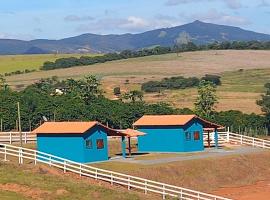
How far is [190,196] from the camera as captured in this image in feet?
146

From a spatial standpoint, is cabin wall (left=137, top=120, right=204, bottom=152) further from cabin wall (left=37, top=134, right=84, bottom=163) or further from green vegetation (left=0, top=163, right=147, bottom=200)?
green vegetation (left=0, top=163, right=147, bottom=200)

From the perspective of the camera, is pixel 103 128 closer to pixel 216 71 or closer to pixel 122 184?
pixel 122 184

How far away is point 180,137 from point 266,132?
26487 mm

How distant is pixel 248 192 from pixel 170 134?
15233 mm

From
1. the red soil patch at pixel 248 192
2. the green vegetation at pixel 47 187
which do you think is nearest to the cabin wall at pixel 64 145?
the green vegetation at pixel 47 187

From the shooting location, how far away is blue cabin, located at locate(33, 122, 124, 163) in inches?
2165

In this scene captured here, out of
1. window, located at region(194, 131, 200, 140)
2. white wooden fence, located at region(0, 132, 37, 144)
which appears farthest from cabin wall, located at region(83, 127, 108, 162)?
window, located at region(194, 131, 200, 140)

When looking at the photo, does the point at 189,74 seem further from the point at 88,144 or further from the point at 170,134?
the point at 88,144

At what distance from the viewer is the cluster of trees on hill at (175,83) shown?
147125 mm

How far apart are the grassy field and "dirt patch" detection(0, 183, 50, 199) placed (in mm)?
76943

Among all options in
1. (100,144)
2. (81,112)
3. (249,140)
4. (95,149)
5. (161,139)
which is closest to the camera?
(95,149)

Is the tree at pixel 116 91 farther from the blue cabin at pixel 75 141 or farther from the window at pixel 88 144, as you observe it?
the window at pixel 88 144

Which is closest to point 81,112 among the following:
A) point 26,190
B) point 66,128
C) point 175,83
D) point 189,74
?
point 66,128

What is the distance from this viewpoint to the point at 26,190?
40781 mm
